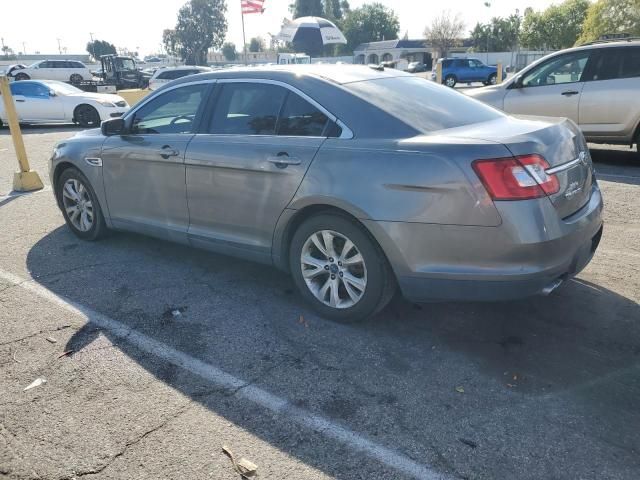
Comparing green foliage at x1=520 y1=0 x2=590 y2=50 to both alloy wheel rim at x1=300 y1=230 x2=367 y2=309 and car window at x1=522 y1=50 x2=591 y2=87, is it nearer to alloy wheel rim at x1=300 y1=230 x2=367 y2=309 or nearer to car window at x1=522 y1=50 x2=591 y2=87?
car window at x1=522 y1=50 x2=591 y2=87

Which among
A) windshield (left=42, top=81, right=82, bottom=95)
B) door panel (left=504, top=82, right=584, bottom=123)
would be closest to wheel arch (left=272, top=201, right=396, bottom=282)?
door panel (left=504, top=82, right=584, bottom=123)

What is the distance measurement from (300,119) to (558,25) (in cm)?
6650

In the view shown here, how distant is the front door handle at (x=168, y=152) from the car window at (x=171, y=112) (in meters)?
0.19

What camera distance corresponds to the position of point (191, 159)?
4297 millimetres

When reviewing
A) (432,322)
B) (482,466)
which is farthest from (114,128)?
(482,466)

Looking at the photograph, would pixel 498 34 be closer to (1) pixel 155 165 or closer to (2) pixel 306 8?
(2) pixel 306 8

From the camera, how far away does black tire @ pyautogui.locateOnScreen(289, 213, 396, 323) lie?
345cm

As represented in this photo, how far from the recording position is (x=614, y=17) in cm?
3834

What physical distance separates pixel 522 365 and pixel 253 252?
2.00 metres

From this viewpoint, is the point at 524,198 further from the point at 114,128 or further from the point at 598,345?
the point at 114,128

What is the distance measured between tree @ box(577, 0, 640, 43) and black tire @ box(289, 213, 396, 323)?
39962 mm

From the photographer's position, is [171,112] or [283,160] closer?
[283,160]

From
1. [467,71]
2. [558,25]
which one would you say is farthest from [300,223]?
[558,25]

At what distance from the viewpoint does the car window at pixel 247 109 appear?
3961 millimetres
